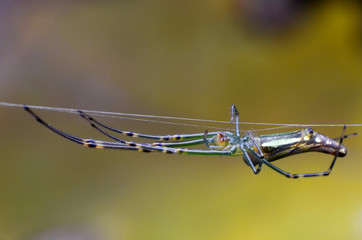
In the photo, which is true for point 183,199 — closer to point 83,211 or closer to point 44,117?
point 83,211

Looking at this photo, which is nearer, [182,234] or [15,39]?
[15,39]

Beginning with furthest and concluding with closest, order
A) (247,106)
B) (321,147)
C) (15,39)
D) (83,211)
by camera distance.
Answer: (247,106) → (83,211) → (15,39) → (321,147)

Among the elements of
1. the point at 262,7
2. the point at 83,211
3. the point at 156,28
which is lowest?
the point at 83,211

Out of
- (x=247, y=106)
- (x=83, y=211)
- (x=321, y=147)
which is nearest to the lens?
(x=321, y=147)

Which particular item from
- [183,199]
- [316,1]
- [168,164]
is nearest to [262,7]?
[316,1]

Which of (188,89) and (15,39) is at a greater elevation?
(188,89)

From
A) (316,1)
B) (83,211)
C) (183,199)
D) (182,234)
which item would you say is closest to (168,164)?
(183,199)

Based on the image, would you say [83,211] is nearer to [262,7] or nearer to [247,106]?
[247,106]
